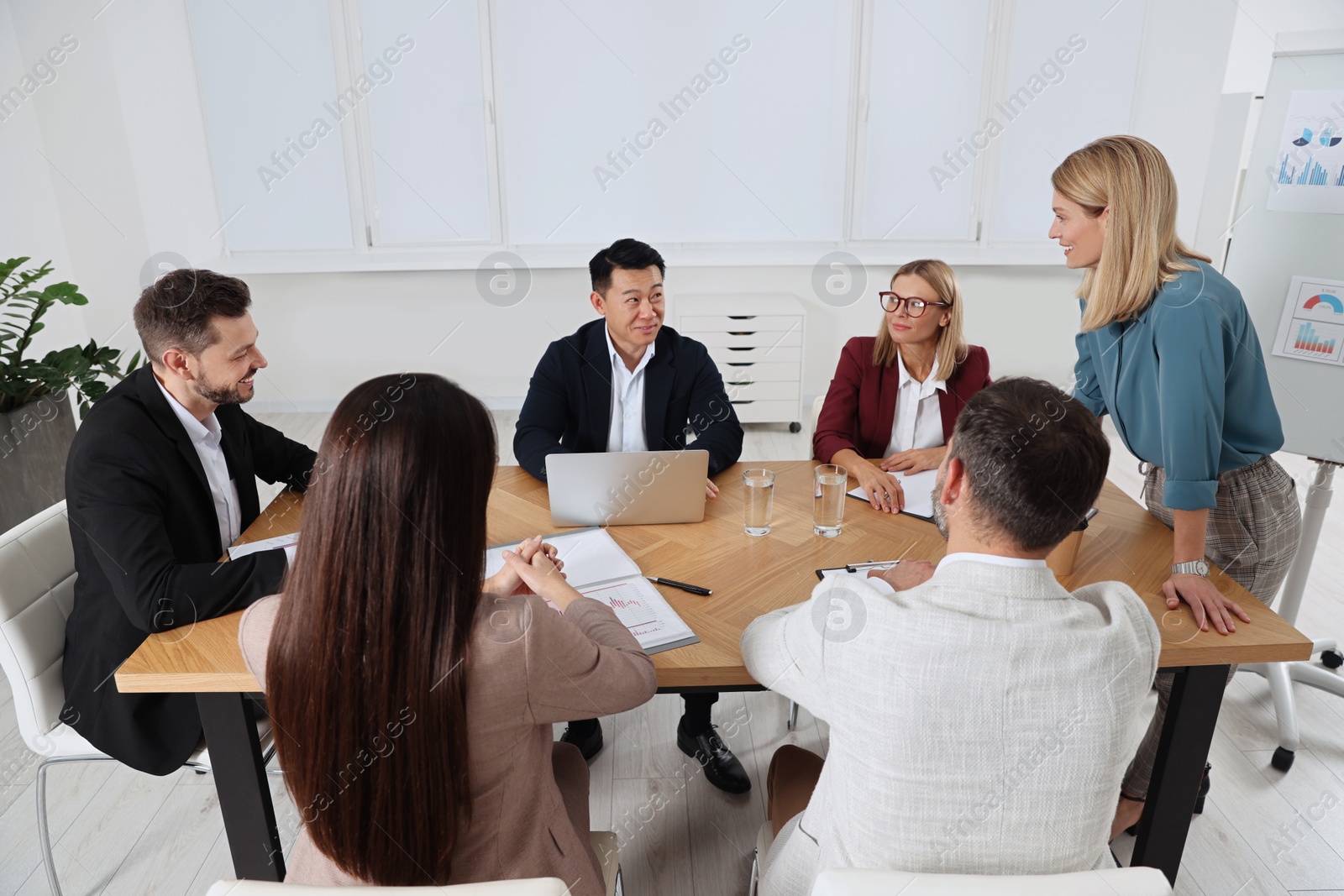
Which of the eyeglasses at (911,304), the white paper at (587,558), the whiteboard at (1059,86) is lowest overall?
the white paper at (587,558)

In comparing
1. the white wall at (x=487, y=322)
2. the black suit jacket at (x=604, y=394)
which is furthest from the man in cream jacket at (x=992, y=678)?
the white wall at (x=487, y=322)

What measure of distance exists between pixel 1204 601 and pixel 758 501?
33.3 inches

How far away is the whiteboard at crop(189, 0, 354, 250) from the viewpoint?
15.0 ft

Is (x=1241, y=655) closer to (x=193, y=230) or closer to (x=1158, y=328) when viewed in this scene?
(x=1158, y=328)

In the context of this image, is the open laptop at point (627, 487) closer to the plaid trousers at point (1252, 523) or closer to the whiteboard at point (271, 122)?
the plaid trousers at point (1252, 523)

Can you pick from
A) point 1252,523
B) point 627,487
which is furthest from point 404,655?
point 1252,523

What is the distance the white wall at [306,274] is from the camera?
4.55m

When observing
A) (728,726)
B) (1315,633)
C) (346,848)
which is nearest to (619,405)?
(728,726)

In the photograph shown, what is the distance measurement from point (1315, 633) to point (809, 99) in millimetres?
3408

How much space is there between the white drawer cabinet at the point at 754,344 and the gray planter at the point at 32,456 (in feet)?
9.12

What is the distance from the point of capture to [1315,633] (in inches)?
118

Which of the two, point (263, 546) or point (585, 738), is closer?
point (263, 546)

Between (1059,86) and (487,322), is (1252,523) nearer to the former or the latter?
(1059,86)

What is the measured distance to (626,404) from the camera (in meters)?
2.59
